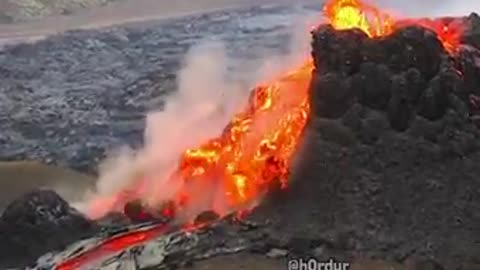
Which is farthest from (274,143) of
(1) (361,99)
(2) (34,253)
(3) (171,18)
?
(3) (171,18)

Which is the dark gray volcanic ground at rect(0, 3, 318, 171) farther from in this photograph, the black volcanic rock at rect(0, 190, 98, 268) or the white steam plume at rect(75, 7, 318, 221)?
the black volcanic rock at rect(0, 190, 98, 268)

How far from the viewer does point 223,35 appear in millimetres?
19250

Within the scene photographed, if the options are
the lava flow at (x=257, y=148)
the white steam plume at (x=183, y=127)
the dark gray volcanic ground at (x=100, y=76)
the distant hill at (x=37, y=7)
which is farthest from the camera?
the distant hill at (x=37, y=7)

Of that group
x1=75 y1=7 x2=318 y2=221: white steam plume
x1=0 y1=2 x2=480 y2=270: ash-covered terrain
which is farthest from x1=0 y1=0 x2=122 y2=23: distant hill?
x1=0 y1=2 x2=480 y2=270: ash-covered terrain

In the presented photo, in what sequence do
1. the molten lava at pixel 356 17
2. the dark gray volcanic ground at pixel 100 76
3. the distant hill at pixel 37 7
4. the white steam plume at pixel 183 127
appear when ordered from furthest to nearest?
1. the distant hill at pixel 37 7
2. the dark gray volcanic ground at pixel 100 76
3. the white steam plume at pixel 183 127
4. the molten lava at pixel 356 17

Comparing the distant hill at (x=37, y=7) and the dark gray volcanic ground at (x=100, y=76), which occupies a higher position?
the distant hill at (x=37, y=7)

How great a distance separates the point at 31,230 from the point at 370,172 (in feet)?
9.78

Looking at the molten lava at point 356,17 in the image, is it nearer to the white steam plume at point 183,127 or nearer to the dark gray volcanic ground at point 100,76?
the white steam plume at point 183,127

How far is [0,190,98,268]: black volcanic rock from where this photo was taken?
976 centimetres

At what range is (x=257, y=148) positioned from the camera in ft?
32.8

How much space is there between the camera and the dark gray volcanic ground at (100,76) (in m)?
14.7

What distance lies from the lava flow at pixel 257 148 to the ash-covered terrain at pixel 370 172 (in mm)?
223

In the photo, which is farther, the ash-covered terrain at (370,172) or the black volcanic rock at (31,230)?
the black volcanic rock at (31,230)

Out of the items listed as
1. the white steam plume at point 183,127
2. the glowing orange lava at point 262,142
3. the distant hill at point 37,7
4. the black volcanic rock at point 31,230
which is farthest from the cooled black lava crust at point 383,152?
the distant hill at point 37,7
